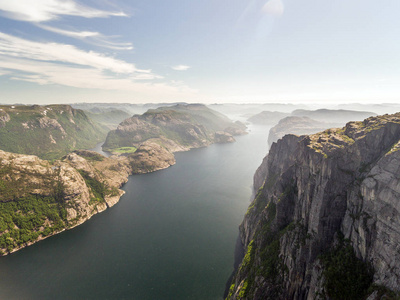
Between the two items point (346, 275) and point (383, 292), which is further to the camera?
point (346, 275)

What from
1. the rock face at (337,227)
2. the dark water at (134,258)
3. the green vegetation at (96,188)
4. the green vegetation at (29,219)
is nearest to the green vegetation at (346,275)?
the rock face at (337,227)

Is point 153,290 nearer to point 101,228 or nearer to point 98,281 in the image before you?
point 98,281

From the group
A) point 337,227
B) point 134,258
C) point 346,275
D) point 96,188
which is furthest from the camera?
point 96,188

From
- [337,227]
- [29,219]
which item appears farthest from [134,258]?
[337,227]

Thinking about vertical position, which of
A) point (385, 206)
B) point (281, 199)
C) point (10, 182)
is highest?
point (385, 206)

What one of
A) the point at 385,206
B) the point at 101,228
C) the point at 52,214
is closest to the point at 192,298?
the point at 385,206

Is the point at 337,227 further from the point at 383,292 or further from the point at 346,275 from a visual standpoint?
the point at 383,292
